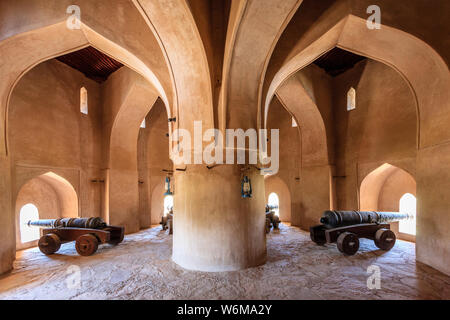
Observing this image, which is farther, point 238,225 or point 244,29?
point 238,225

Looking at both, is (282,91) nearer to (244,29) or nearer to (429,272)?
(244,29)

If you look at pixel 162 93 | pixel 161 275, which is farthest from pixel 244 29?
pixel 161 275

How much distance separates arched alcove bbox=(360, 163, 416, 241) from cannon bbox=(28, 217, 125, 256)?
10.7 m

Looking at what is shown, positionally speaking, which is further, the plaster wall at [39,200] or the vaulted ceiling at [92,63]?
the vaulted ceiling at [92,63]

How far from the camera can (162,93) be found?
25.1 ft

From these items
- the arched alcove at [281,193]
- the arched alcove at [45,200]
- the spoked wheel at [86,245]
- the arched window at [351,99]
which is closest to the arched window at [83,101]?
the arched alcove at [45,200]

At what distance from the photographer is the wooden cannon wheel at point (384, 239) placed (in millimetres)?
7734

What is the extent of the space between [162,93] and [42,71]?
18.9 ft

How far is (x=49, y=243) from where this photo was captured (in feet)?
25.8

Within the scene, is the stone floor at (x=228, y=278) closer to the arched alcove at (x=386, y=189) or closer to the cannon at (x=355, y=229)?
the cannon at (x=355, y=229)

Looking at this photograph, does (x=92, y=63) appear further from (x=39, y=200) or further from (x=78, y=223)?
(x=78, y=223)

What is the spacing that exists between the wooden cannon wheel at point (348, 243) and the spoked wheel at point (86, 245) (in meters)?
7.93

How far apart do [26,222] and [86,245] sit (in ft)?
13.3

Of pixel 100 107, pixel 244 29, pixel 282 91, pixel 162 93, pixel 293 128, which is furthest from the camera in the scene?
pixel 293 128
